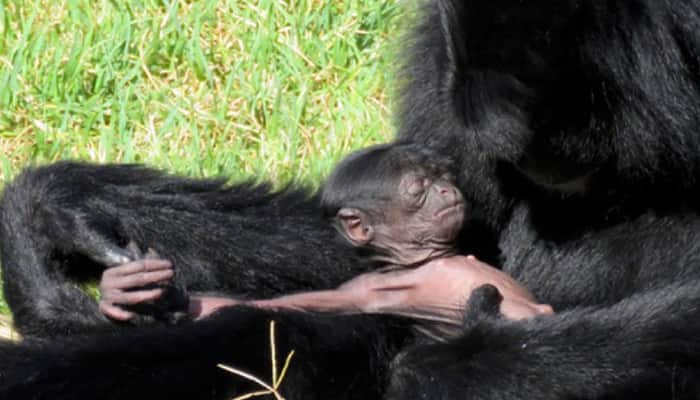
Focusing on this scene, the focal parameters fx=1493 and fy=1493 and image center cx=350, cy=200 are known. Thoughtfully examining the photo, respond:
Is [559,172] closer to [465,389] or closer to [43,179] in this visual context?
[465,389]

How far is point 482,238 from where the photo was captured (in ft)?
23.2

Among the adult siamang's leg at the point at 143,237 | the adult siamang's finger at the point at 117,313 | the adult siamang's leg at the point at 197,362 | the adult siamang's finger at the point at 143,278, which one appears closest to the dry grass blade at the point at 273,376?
the adult siamang's leg at the point at 197,362

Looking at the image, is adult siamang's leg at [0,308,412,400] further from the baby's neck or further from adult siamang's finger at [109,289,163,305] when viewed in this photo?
the baby's neck

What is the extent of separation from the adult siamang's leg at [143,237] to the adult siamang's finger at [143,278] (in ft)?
1.63

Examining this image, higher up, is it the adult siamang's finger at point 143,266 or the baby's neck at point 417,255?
the adult siamang's finger at point 143,266

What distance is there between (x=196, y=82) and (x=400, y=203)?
12.2 ft

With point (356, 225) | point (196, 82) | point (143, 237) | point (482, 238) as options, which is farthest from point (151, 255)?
point (196, 82)

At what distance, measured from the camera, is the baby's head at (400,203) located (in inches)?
261

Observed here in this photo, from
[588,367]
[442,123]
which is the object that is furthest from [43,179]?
[588,367]

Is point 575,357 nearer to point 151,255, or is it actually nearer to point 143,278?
point 143,278

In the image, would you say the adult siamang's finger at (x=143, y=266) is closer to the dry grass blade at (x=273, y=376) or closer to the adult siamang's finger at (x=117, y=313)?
the adult siamang's finger at (x=117, y=313)

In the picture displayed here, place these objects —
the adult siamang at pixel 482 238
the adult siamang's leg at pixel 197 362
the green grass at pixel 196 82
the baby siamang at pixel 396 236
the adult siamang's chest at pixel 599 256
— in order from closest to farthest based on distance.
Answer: the adult siamang's leg at pixel 197 362, the adult siamang at pixel 482 238, the adult siamang's chest at pixel 599 256, the baby siamang at pixel 396 236, the green grass at pixel 196 82

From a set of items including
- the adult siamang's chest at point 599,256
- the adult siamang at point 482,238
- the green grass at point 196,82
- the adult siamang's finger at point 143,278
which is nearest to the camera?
the adult siamang at point 482,238

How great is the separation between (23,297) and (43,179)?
55cm
